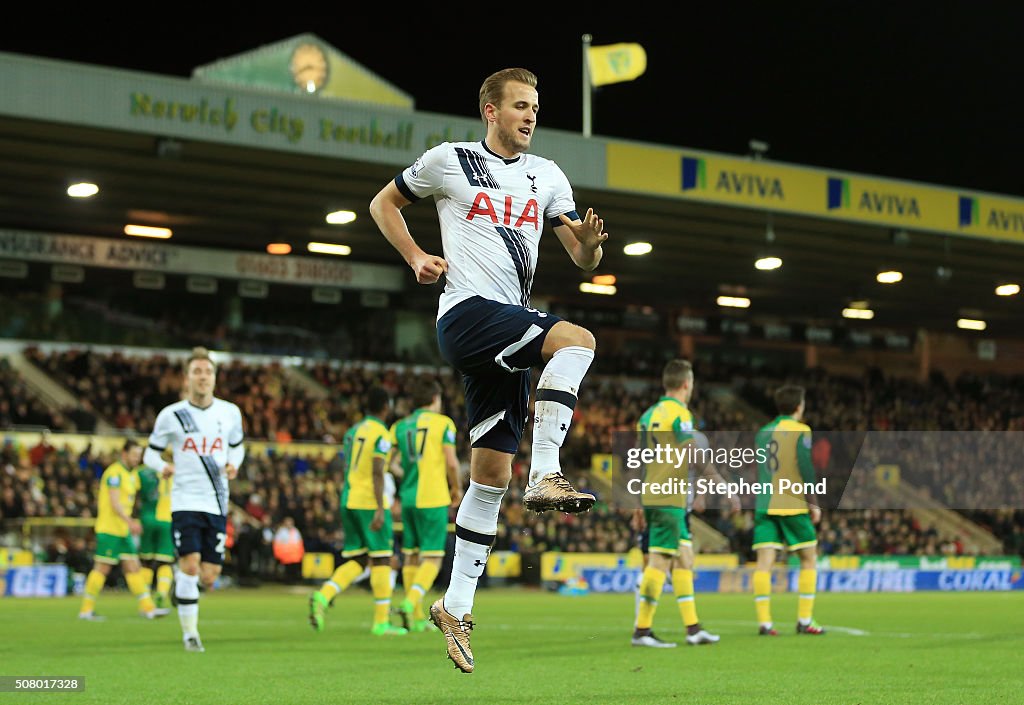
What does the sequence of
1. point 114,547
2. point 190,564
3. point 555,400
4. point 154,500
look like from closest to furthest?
point 555,400 → point 190,564 → point 114,547 → point 154,500

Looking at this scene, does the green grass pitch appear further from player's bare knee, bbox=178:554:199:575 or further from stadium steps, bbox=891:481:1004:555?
stadium steps, bbox=891:481:1004:555

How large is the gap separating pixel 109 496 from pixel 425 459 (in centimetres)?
517

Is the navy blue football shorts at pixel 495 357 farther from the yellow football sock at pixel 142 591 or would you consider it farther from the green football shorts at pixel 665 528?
the yellow football sock at pixel 142 591

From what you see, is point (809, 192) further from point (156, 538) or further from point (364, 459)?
point (364, 459)

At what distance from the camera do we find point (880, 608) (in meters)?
18.9

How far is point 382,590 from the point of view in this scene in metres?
13.0

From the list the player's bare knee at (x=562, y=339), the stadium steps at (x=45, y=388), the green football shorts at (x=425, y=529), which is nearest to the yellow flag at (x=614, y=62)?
the stadium steps at (x=45, y=388)

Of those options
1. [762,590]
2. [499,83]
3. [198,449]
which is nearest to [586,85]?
[762,590]

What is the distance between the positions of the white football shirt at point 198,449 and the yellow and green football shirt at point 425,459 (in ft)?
7.33

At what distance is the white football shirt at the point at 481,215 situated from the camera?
6012 millimetres

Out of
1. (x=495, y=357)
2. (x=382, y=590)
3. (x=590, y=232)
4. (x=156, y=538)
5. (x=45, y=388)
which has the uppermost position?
(x=45, y=388)

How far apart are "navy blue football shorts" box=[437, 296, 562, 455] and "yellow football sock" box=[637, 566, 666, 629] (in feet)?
17.9

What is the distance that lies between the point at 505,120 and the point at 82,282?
24955 mm

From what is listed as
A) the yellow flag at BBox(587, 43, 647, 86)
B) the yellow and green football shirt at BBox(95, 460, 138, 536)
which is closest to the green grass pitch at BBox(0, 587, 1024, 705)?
the yellow and green football shirt at BBox(95, 460, 138, 536)
